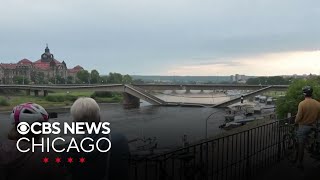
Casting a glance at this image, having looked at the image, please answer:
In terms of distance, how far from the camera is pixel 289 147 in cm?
654

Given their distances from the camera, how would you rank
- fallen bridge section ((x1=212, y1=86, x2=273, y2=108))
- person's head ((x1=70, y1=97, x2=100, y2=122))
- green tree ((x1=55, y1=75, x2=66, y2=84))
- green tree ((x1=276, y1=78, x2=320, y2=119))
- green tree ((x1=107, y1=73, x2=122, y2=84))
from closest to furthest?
person's head ((x1=70, y1=97, x2=100, y2=122)) → green tree ((x1=276, y1=78, x2=320, y2=119)) → fallen bridge section ((x1=212, y1=86, x2=273, y2=108)) → green tree ((x1=107, y1=73, x2=122, y2=84)) → green tree ((x1=55, y1=75, x2=66, y2=84))

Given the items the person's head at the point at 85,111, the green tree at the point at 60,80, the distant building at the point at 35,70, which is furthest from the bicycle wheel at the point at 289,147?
the distant building at the point at 35,70

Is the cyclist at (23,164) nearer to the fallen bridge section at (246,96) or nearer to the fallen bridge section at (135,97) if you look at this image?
the fallen bridge section at (135,97)

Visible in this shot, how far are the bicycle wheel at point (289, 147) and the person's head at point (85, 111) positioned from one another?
447cm

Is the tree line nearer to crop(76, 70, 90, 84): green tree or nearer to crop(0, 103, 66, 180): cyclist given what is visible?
crop(76, 70, 90, 84): green tree

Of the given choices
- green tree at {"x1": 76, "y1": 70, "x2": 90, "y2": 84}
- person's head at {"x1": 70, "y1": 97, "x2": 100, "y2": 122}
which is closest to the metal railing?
person's head at {"x1": 70, "y1": 97, "x2": 100, "y2": 122}

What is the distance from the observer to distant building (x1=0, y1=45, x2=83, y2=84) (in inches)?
3625

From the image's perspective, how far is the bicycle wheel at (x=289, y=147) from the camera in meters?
6.12

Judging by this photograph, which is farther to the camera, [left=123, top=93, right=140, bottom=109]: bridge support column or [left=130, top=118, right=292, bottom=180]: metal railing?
[left=123, top=93, right=140, bottom=109]: bridge support column

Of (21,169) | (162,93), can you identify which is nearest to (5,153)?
(21,169)

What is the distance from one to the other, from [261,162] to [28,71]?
9353cm

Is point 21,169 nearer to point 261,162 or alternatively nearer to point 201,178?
point 201,178

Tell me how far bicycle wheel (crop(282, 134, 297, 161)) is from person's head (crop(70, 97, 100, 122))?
4.47 metres

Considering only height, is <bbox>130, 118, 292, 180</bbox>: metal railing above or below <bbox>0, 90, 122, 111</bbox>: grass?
above
